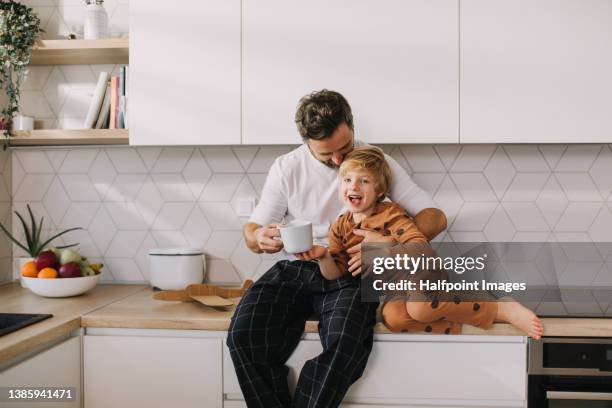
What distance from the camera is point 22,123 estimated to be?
212 cm

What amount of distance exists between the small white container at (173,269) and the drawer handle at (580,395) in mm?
1366

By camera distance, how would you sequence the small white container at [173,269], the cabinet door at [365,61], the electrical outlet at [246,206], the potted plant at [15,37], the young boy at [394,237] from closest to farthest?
the young boy at [394,237] < the cabinet door at [365,61] < the potted plant at [15,37] < the small white container at [173,269] < the electrical outlet at [246,206]

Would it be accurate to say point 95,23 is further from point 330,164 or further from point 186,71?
point 330,164

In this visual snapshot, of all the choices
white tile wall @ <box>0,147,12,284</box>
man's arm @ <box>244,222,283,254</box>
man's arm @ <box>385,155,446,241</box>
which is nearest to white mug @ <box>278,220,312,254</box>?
man's arm @ <box>244,222,283,254</box>

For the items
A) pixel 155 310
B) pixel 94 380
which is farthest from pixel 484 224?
pixel 94 380

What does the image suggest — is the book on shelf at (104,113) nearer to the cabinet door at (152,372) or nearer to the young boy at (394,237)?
the cabinet door at (152,372)

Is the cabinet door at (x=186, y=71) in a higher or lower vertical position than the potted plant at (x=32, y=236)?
higher

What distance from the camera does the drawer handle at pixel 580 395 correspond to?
151 cm

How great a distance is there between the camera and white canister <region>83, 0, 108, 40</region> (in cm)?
206

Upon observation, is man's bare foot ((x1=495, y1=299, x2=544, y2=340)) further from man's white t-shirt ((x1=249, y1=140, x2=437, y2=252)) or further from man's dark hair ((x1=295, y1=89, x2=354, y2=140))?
man's dark hair ((x1=295, y1=89, x2=354, y2=140))

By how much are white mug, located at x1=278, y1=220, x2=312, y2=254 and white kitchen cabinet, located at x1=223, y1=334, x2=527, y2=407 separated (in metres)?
0.39

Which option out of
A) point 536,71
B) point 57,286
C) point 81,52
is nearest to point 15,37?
point 81,52

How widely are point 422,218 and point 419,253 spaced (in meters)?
0.20

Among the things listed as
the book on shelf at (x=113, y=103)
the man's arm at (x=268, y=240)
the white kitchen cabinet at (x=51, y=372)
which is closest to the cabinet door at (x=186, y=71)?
the book on shelf at (x=113, y=103)
